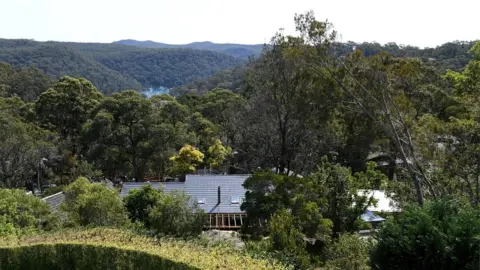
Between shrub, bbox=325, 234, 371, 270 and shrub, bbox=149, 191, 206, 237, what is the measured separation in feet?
12.4

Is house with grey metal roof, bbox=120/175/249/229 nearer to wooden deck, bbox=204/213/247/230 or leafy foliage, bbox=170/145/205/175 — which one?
wooden deck, bbox=204/213/247/230

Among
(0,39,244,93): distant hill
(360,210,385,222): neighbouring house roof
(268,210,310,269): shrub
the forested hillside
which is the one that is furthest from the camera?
(0,39,244,93): distant hill

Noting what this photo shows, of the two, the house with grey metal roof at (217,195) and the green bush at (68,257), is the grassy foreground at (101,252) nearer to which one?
the green bush at (68,257)

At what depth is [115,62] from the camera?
6486 inches

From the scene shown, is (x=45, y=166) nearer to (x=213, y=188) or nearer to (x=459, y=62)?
(x=213, y=188)

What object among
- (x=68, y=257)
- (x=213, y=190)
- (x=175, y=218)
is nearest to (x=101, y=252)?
(x=68, y=257)

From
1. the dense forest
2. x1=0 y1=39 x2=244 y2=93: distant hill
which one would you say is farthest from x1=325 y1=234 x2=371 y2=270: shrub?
x1=0 y1=39 x2=244 y2=93: distant hill

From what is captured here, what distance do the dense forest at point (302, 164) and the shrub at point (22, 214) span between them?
0.05 meters

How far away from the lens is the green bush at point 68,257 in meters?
9.29

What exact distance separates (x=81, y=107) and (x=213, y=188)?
17.7 metres

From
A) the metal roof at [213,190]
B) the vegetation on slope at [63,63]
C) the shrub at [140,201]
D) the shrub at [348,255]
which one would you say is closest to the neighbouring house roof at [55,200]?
the metal roof at [213,190]

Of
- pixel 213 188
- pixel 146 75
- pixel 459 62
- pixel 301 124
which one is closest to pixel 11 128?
pixel 213 188

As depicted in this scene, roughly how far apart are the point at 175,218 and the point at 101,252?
120 inches

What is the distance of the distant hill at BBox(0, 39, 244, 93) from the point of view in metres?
120
